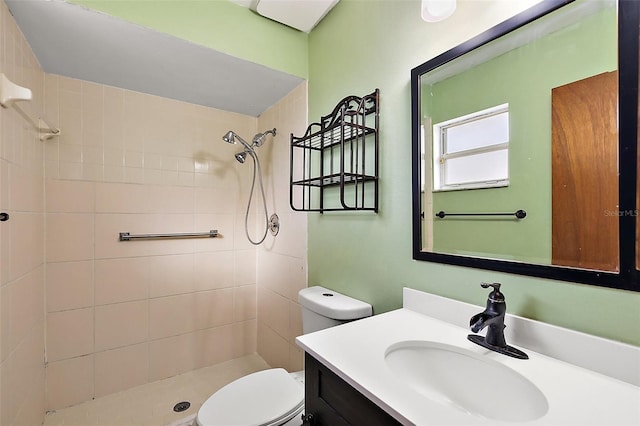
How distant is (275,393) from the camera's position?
47.4 inches

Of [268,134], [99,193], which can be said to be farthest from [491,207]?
[99,193]

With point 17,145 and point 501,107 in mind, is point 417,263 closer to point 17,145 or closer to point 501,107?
point 501,107

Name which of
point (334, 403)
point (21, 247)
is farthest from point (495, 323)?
point (21, 247)

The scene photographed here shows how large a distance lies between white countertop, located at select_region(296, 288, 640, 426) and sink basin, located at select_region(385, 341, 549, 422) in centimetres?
1

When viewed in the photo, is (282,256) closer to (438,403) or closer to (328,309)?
(328,309)

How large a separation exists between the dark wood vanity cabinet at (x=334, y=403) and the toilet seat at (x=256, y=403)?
1.02 feet

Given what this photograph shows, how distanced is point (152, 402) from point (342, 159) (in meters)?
1.86

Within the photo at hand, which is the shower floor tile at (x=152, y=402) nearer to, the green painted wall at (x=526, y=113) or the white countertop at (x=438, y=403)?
the white countertop at (x=438, y=403)

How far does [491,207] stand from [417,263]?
0.33m

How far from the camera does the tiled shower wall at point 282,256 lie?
183 centimetres

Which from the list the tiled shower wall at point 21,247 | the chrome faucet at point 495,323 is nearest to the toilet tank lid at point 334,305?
the chrome faucet at point 495,323

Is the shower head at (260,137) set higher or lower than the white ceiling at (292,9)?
lower

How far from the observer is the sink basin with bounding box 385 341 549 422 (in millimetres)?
672

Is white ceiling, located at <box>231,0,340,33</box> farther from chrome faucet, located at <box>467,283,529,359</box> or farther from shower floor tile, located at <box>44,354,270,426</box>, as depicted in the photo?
shower floor tile, located at <box>44,354,270,426</box>
